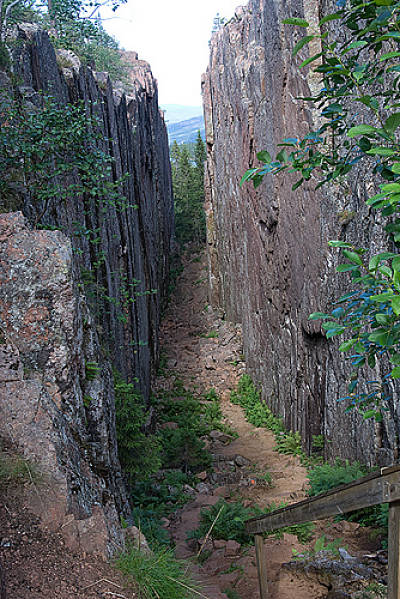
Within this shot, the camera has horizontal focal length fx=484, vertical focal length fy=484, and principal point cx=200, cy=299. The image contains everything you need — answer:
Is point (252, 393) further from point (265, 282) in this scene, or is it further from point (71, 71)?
point (71, 71)

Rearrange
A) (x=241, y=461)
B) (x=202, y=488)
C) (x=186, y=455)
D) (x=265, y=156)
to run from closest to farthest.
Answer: (x=265, y=156) < (x=202, y=488) < (x=186, y=455) < (x=241, y=461)

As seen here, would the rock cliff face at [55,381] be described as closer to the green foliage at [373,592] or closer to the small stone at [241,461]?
the green foliage at [373,592]

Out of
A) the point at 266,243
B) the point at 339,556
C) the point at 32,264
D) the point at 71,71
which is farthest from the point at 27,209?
the point at 266,243

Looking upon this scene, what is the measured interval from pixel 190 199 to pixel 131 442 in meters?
31.8

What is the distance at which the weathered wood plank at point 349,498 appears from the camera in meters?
2.02

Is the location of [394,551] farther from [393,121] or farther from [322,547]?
[322,547]

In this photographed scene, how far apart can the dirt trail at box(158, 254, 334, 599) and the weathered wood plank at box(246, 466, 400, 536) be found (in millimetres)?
1049

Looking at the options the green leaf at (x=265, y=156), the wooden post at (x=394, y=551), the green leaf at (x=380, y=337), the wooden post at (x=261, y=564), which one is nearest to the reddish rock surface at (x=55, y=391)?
the wooden post at (x=261, y=564)

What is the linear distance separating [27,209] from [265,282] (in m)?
8.95

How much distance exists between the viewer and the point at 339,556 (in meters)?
5.19

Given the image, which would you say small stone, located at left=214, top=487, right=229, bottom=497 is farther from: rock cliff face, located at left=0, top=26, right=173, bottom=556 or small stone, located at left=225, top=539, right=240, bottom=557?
rock cliff face, located at left=0, top=26, right=173, bottom=556

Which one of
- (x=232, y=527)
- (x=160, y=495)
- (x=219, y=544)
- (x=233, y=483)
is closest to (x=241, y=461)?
(x=233, y=483)

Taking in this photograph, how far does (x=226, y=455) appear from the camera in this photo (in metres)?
10.8

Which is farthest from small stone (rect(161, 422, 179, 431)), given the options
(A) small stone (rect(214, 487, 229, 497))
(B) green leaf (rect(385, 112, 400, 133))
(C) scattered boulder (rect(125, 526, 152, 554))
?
(B) green leaf (rect(385, 112, 400, 133))
